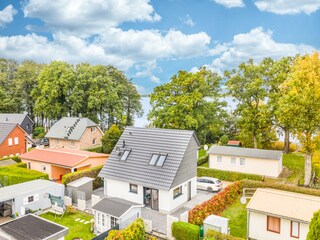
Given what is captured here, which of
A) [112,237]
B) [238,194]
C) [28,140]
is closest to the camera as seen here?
[112,237]

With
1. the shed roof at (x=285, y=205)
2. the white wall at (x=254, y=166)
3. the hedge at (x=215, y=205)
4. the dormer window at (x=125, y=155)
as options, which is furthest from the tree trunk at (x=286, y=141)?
the dormer window at (x=125, y=155)

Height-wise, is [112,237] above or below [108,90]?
below

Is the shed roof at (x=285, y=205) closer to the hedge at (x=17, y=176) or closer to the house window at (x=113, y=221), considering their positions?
the house window at (x=113, y=221)

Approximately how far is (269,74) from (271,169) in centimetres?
1314

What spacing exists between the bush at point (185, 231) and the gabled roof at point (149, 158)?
398 centimetres

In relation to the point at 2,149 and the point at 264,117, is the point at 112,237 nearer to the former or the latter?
the point at 264,117

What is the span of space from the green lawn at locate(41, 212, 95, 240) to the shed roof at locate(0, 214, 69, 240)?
2286 mm

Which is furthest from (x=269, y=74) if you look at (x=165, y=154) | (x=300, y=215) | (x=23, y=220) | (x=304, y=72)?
(x=23, y=220)

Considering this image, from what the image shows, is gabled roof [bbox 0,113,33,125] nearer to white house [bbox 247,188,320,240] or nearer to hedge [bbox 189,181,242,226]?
hedge [bbox 189,181,242,226]

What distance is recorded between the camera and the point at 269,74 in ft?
121

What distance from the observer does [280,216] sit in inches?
660

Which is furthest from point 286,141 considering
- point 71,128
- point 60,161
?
point 71,128

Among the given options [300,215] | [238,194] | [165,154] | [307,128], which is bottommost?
[238,194]

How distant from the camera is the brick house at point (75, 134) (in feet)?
139
